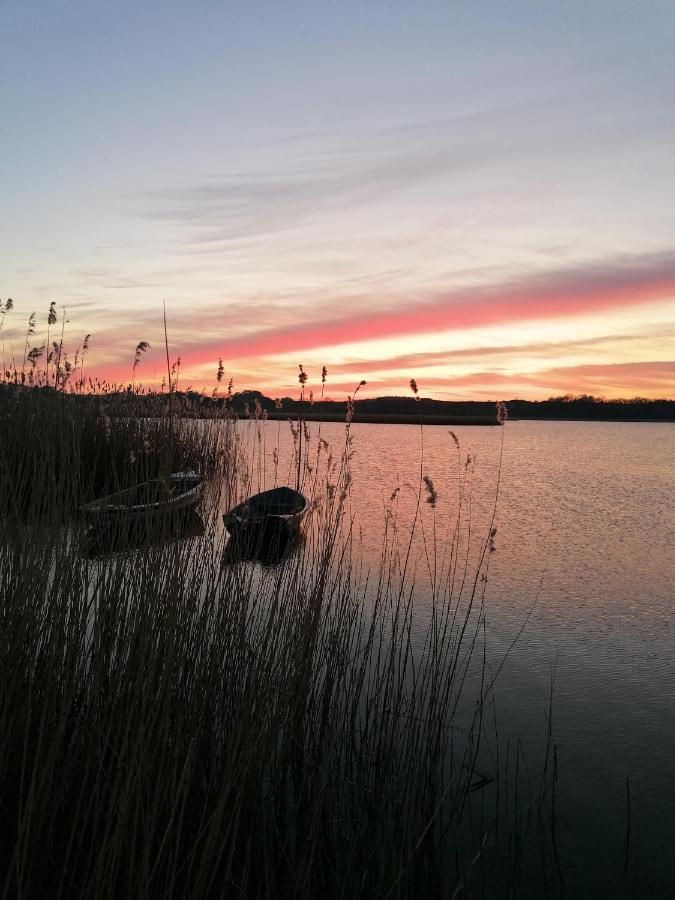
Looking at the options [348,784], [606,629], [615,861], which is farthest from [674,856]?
[606,629]

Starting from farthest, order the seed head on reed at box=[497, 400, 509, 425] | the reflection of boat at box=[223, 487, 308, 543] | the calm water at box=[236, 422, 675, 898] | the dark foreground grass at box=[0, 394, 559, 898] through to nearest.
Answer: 1. the reflection of boat at box=[223, 487, 308, 543]
2. the seed head on reed at box=[497, 400, 509, 425]
3. the calm water at box=[236, 422, 675, 898]
4. the dark foreground grass at box=[0, 394, 559, 898]

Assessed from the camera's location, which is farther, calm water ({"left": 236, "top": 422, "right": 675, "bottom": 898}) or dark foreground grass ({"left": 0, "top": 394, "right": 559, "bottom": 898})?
calm water ({"left": 236, "top": 422, "right": 675, "bottom": 898})

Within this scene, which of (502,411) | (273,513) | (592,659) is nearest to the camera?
(502,411)

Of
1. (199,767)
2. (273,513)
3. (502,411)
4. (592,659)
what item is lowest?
(592,659)

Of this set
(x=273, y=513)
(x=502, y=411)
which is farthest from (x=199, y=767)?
(x=273, y=513)

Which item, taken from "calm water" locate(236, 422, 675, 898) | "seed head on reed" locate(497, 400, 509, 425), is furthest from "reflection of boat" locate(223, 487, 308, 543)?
"seed head on reed" locate(497, 400, 509, 425)

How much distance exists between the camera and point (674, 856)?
280cm

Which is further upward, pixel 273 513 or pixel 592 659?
pixel 273 513

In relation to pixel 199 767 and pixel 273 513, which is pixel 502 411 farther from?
pixel 273 513

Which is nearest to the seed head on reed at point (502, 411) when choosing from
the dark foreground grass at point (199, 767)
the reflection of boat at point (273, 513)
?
the dark foreground grass at point (199, 767)

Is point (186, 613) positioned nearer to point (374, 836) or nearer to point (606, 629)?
point (374, 836)

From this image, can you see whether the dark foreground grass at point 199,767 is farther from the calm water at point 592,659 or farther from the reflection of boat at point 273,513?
the reflection of boat at point 273,513

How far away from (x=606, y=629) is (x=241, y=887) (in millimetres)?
4601

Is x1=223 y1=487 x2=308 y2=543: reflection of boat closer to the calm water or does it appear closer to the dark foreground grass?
the calm water
